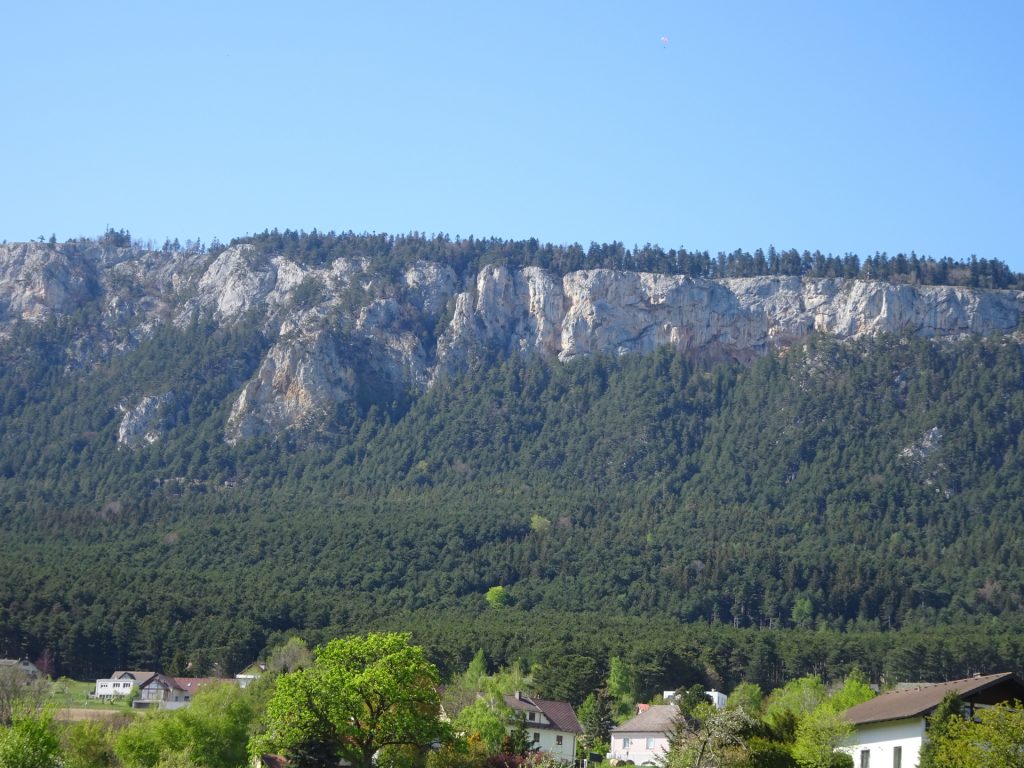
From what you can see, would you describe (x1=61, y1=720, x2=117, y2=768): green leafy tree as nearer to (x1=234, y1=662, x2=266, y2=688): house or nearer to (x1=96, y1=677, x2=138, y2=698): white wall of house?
(x1=234, y1=662, x2=266, y2=688): house

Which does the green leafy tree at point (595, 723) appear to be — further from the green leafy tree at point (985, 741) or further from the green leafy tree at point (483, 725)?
the green leafy tree at point (985, 741)

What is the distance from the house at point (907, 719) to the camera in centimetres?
5433

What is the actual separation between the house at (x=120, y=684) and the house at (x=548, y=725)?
130ft

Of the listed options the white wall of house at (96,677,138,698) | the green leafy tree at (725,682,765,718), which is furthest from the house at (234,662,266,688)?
the green leafy tree at (725,682,765,718)

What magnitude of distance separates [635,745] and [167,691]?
44398 millimetres

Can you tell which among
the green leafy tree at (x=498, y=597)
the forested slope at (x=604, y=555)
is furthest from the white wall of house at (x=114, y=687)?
the green leafy tree at (x=498, y=597)

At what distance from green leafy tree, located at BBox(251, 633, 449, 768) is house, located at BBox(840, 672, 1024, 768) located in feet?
57.4

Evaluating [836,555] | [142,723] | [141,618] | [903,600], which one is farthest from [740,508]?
[142,723]

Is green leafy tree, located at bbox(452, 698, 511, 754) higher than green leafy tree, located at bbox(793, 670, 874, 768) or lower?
lower

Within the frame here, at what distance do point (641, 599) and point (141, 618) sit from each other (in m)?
53.4

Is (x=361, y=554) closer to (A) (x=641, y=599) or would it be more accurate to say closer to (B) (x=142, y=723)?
(A) (x=641, y=599)

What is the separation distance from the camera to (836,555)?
169500 mm

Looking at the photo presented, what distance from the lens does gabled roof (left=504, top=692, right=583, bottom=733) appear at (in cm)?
9888

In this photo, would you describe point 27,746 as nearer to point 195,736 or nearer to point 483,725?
point 195,736
